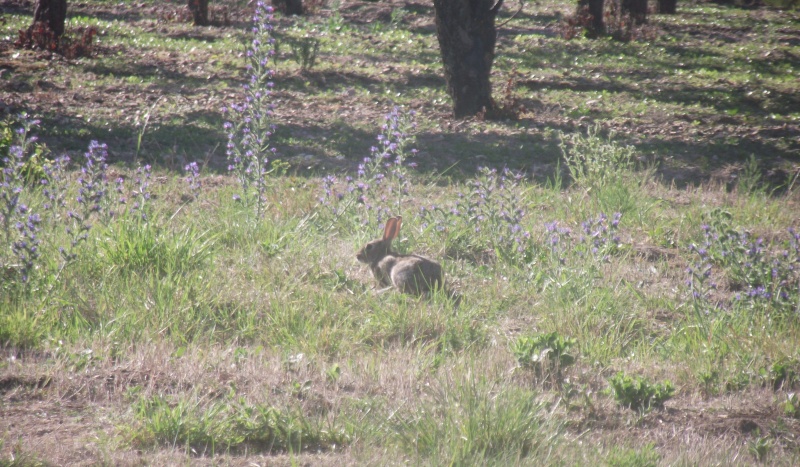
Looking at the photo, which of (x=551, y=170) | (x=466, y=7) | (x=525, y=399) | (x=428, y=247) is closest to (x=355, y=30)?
(x=466, y=7)

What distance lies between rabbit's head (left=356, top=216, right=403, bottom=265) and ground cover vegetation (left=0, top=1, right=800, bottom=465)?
0.17 meters

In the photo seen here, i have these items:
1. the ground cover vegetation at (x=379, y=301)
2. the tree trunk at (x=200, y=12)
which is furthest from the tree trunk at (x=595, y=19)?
the tree trunk at (x=200, y=12)

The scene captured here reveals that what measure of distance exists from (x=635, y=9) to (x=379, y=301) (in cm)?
1636

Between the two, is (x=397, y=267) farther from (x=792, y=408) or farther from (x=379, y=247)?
(x=792, y=408)

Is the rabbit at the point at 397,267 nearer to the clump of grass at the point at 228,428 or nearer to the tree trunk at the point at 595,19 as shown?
the clump of grass at the point at 228,428

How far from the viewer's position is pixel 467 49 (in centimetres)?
1092

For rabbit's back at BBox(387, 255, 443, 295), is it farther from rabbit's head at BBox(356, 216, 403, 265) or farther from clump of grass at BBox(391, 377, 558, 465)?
clump of grass at BBox(391, 377, 558, 465)

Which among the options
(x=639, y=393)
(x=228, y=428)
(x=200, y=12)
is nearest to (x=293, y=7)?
(x=200, y=12)

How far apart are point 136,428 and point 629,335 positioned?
3039 mm

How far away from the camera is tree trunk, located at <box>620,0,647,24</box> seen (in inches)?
750

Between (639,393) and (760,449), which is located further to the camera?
(639,393)

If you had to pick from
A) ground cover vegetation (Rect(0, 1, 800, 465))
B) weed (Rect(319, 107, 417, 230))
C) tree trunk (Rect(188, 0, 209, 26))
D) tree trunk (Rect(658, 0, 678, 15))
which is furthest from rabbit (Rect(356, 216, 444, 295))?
tree trunk (Rect(658, 0, 678, 15))

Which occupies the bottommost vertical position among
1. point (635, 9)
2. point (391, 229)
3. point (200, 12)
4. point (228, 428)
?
point (228, 428)

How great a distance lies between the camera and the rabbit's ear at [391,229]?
18.8ft
